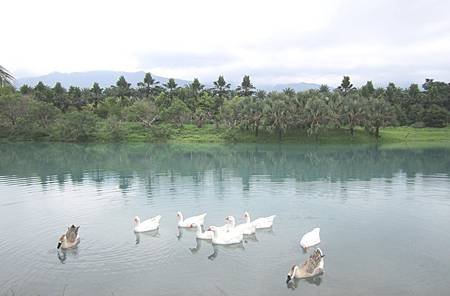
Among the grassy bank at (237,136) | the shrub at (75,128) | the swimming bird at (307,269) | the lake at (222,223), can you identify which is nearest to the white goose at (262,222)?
the lake at (222,223)

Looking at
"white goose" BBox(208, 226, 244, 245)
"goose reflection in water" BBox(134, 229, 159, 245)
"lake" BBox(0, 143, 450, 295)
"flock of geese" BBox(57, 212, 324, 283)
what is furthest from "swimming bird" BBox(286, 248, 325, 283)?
"goose reflection in water" BBox(134, 229, 159, 245)

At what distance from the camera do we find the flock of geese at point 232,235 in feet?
49.5

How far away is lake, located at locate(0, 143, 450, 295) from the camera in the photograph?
14.9 meters

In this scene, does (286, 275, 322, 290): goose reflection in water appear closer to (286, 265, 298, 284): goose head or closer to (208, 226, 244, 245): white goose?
(286, 265, 298, 284): goose head

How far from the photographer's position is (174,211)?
24.8 meters

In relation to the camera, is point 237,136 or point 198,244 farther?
point 237,136

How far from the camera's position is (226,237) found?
62.5ft

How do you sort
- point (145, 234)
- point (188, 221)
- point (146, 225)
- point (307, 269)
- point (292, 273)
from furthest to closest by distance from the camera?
point (188, 221) < point (146, 225) < point (145, 234) < point (307, 269) < point (292, 273)

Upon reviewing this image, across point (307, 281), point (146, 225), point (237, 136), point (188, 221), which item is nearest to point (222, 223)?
point (188, 221)

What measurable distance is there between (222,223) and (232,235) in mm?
3403

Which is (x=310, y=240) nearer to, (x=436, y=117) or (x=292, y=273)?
(x=292, y=273)

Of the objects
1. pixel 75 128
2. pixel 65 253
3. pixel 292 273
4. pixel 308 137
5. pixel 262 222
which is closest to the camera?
pixel 292 273

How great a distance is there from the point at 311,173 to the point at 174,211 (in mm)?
18099

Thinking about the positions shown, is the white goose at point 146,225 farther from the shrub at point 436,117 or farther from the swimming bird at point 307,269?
the shrub at point 436,117
